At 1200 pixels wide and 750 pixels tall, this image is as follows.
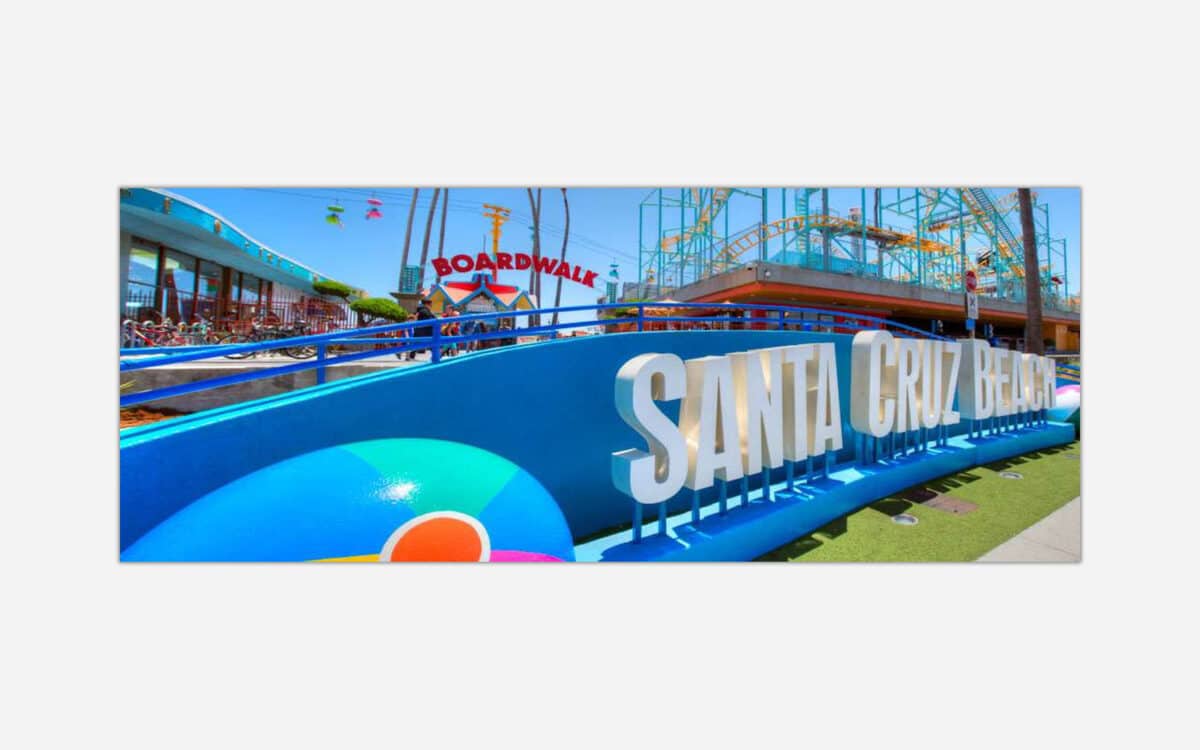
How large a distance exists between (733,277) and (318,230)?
634 cm

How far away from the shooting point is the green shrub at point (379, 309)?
3941 millimetres

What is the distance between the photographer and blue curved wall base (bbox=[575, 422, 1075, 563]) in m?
2.94

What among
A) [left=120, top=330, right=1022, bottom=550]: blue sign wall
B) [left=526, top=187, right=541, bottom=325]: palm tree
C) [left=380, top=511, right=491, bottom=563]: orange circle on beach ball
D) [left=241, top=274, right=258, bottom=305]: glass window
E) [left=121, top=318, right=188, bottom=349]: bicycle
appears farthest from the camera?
[left=241, top=274, right=258, bottom=305]: glass window

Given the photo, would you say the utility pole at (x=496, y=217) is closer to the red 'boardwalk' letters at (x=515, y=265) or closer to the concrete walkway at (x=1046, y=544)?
the red 'boardwalk' letters at (x=515, y=265)

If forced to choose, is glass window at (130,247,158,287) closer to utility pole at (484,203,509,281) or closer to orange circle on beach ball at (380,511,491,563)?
utility pole at (484,203,509,281)

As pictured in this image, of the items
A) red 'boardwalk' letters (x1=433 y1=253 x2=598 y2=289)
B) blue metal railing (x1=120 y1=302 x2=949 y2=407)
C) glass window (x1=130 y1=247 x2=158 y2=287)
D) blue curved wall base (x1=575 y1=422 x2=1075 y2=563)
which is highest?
red 'boardwalk' letters (x1=433 y1=253 x2=598 y2=289)

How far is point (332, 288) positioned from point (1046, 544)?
242 inches

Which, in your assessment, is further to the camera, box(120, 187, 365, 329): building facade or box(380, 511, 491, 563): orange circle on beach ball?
box(120, 187, 365, 329): building facade

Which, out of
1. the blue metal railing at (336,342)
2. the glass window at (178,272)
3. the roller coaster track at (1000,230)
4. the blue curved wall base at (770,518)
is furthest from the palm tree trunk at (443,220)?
the roller coaster track at (1000,230)

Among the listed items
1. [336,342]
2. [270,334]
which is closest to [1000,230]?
[336,342]

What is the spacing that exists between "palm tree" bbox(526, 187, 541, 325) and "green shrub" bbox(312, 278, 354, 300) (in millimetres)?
1568

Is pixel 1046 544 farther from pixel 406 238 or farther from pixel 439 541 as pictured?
pixel 406 238

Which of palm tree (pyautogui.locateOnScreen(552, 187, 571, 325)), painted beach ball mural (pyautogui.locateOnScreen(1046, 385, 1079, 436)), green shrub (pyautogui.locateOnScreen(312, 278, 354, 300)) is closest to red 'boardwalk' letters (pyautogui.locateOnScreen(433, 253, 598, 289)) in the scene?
palm tree (pyautogui.locateOnScreen(552, 187, 571, 325))
